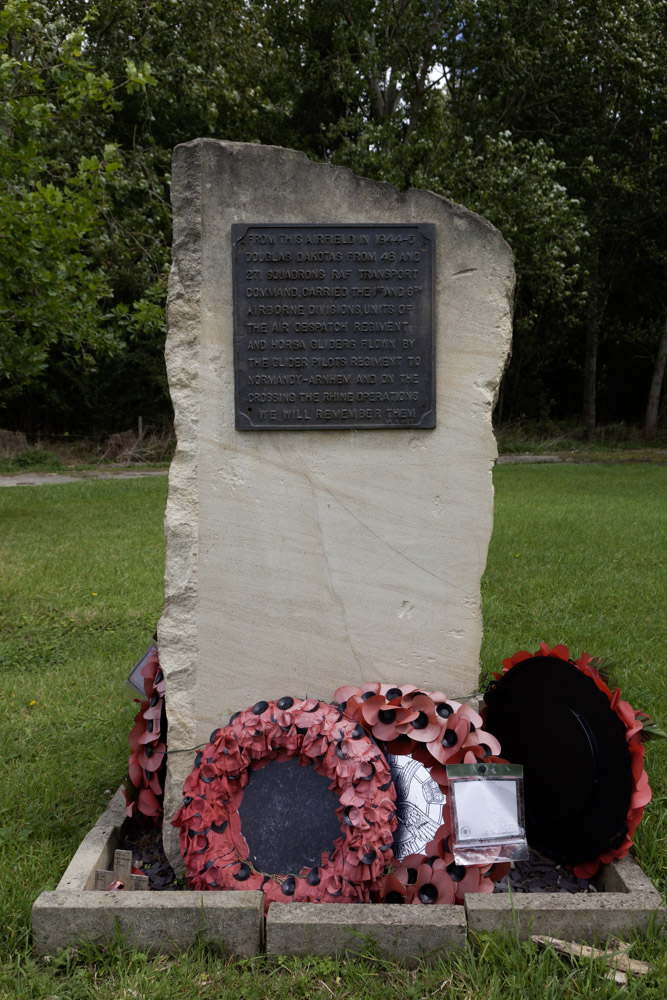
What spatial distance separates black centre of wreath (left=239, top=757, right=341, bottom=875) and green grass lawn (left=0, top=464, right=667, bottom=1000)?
43 centimetres

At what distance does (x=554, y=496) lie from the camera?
12.1m

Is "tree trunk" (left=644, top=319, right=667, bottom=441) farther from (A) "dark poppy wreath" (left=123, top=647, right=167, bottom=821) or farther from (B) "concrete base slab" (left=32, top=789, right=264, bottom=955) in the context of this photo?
(B) "concrete base slab" (left=32, top=789, right=264, bottom=955)

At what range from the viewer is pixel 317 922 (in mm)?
2289

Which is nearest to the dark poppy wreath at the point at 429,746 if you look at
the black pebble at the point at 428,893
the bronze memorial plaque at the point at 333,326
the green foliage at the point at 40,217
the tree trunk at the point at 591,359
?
the black pebble at the point at 428,893

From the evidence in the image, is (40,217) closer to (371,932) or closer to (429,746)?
(429,746)

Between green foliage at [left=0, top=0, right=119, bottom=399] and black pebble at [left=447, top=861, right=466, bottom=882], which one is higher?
green foliage at [left=0, top=0, right=119, bottom=399]

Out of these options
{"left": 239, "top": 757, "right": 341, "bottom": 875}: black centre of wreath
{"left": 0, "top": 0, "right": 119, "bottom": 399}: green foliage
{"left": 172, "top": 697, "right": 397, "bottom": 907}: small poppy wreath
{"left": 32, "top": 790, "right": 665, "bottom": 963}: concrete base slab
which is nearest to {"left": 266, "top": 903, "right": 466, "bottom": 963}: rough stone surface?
{"left": 32, "top": 790, "right": 665, "bottom": 963}: concrete base slab

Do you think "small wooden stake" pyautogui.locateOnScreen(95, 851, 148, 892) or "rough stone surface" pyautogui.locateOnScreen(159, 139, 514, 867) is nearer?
"small wooden stake" pyautogui.locateOnScreen(95, 851, 148, 892)

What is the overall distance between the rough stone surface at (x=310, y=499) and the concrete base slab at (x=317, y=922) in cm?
50

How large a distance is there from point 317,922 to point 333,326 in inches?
74.2

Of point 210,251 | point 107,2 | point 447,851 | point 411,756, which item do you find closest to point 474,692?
point 411,756

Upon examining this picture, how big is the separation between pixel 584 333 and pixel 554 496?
16.2 m

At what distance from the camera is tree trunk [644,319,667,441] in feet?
71.8

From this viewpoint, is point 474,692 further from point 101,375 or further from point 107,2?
point 101,375
